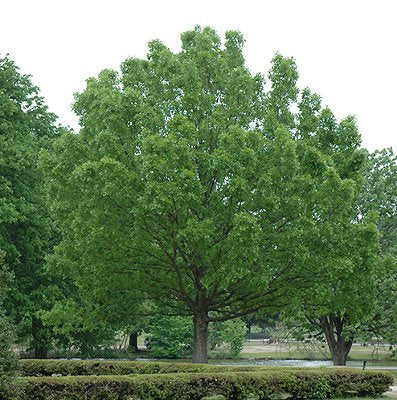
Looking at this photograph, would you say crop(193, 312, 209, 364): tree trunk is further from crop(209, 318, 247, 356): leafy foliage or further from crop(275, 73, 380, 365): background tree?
crop(209, 318, 247, 356): leafy foliage

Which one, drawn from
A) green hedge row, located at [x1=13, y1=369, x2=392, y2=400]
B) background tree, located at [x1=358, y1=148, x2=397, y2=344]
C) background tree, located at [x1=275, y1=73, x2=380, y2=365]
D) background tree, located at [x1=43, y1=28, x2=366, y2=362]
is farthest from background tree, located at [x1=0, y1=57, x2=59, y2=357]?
background tree, located at [x1=358, y1=148, x2=397, y2=344]

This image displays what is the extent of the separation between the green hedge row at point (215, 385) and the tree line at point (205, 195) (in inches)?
116

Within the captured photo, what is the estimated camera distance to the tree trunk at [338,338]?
32.8 meters

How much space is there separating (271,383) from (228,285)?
3786mm

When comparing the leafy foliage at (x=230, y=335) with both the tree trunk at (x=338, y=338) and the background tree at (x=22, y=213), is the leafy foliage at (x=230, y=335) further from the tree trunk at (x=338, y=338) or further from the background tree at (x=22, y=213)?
the background tree at (x=22, y=213)

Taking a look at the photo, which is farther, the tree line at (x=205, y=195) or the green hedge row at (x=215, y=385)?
the tree line at (x=205, y=195)

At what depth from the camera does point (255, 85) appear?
75.2 feet

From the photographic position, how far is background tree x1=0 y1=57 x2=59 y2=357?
1131 inches

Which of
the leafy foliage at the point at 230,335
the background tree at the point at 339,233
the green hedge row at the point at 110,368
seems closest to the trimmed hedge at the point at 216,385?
the green hedge row at the point at 110,368

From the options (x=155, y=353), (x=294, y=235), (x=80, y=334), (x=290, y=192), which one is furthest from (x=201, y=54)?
(x=155, y=353)

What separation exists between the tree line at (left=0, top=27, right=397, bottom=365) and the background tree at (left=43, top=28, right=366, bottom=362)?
0.16ft

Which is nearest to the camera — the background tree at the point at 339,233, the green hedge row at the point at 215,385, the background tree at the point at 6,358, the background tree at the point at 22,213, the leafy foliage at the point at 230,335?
the background tree at the point at 6,358

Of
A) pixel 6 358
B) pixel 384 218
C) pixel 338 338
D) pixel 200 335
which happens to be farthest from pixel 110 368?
pixel 384 218

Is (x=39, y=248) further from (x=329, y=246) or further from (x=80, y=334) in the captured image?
(x=329, y=246)
